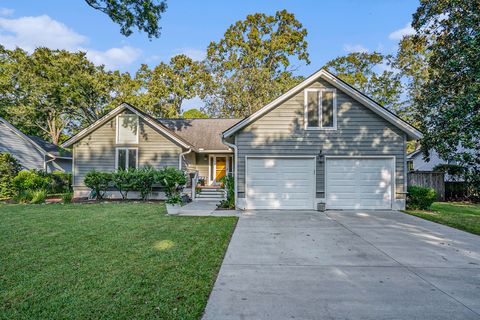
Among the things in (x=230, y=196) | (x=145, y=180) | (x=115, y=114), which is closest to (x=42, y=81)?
(x=115, y=114)

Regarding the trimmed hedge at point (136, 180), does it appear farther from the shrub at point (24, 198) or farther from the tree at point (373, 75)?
the tree at point (373, 75)

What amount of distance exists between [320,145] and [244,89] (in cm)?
1794

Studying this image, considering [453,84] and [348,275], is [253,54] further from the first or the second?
[348,275]

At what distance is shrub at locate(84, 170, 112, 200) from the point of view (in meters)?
12.2

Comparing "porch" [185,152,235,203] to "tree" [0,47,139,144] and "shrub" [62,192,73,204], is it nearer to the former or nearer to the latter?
"shrub" [62,192,73,204]

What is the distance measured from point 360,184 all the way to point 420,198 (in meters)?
2.39

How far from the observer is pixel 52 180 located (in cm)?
1645

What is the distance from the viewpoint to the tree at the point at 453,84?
8711mm

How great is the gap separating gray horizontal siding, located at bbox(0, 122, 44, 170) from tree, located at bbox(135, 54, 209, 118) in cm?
1106

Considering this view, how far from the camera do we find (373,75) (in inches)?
1055

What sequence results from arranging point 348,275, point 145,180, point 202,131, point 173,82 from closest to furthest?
point 348,275 < point 145,180 < point 202,131 < point 173,82

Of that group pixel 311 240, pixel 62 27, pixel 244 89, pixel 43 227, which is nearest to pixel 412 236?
pixel 311 240

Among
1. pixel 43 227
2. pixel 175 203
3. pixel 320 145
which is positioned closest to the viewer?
pixel 43 227

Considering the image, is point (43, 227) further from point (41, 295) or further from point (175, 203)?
point (41, 295)
